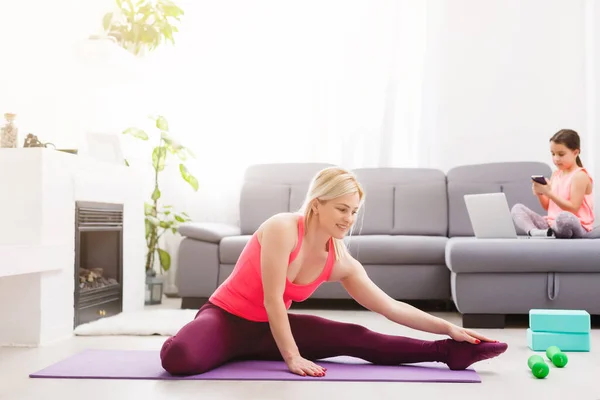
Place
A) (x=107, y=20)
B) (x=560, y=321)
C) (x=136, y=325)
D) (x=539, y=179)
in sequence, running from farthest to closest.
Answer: (x=107, y=20) → (x=539, y=179) → (x=136, y=325) → (x=560, y=321)

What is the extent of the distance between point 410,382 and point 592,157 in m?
3.53

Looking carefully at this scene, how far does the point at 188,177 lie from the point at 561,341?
300cm

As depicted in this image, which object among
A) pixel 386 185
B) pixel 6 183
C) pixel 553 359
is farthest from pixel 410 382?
pixel 386 185

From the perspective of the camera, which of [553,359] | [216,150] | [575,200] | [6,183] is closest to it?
[553,359]

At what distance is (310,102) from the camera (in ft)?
17.9

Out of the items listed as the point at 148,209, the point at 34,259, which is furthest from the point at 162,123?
the point at 34,259

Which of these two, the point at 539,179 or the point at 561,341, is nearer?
the point at 561,341

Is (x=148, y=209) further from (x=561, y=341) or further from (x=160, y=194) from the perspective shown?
(x=561, y=341)

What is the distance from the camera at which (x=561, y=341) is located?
2.98m

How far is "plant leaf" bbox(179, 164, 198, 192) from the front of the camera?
198 inches

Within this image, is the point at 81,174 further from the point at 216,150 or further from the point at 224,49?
the point at 224,49

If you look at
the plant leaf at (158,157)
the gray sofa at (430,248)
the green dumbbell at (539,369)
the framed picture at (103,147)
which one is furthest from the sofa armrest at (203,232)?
the green dumbbell at (539,369)

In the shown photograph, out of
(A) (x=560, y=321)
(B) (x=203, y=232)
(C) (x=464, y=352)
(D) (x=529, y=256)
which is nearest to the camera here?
(C) (x=464, y=352)

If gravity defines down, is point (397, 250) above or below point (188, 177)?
below
